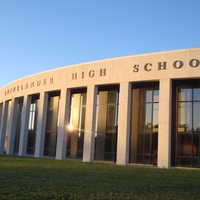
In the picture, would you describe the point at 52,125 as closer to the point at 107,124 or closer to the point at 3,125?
the point at 107,124

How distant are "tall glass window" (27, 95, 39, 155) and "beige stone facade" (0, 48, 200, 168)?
11 centimetres

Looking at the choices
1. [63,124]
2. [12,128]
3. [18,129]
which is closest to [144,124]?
[63,124]

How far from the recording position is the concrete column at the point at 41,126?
31062mm

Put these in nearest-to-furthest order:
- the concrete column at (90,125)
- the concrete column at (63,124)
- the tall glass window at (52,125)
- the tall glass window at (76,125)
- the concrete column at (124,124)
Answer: the concrete column at (124,124) → the concrete column at (90,125) → the concrete column at (63,124) → the tall glass window at (76,125) → the tall glass window at (52,125)

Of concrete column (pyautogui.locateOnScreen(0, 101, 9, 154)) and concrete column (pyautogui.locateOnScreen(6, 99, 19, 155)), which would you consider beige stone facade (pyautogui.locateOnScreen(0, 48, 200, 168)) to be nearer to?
concrete column (pyautogui.locateOnScreen(6, 99, 19, 155))

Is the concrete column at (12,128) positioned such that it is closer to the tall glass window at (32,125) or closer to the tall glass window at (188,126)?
the tall glass window at (32,125)

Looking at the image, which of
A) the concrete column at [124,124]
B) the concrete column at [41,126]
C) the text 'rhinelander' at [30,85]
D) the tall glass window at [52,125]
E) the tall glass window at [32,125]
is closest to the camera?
the concrete column at [124,124]

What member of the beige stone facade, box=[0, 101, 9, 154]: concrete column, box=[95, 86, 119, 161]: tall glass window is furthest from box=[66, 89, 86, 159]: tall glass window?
box=[0, 101, 9, 154]: concrete column

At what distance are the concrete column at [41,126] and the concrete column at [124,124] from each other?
30.3ft

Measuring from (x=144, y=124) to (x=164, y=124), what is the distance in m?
2.56

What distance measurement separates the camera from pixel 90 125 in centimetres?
2669

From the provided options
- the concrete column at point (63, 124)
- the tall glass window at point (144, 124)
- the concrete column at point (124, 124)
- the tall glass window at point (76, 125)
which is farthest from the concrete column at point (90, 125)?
the tall glass window at point (144, 124)

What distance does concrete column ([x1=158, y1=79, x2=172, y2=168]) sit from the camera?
22734mm

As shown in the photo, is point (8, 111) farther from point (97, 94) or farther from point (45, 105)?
point (97, 94)
